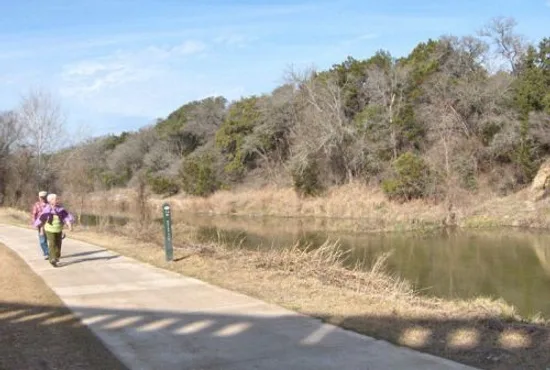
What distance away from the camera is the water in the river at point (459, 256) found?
18.2 metres

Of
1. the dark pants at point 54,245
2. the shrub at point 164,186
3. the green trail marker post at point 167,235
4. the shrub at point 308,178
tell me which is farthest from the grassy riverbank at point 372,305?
the shrub at point 164,186

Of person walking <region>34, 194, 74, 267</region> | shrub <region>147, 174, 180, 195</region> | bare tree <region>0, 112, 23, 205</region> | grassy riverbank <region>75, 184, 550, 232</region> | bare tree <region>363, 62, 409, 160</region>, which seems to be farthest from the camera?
shrub <region>147, 174, 180, 195</region>

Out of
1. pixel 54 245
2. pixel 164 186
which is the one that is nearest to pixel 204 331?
pixel 54 245

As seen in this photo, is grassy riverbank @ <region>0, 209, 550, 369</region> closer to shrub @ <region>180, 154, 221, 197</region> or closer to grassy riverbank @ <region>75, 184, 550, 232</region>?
grassy riverbank @ <region>75, 184, 550, 232</region>

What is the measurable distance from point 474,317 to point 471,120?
36.2 meters

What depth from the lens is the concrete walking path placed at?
21.3 ft

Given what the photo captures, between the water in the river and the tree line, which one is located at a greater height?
the tree line

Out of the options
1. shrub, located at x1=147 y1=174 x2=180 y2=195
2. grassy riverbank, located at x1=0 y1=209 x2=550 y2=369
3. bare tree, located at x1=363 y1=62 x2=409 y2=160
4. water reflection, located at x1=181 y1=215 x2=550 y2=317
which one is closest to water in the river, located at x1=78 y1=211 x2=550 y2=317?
water reflection, located at x1=181 y1=215 x2=550 y2=317

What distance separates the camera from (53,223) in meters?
14.1

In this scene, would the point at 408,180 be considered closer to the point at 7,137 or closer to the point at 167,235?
the point at 167,235

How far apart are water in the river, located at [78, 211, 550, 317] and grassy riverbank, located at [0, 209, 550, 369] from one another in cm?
467

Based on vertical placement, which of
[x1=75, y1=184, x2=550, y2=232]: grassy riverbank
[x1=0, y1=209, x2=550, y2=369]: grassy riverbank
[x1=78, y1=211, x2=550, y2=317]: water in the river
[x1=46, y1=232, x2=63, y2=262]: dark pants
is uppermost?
[x1=46, y1=232, x2=63, y2=262]: dark pants

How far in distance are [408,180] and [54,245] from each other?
29026mm

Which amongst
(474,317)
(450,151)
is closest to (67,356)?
(474,317)
